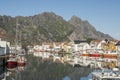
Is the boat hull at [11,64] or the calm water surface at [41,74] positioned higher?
the boat hull at [11,64]

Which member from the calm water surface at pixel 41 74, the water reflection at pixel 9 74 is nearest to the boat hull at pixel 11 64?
the calm water surface at pixel 41 74

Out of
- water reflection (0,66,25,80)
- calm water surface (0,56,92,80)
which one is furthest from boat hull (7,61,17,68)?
water reflection (0,66,25,80)

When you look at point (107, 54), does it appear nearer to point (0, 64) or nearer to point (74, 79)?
point (0, 64)

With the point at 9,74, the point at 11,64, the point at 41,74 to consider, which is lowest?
the point at 41,74

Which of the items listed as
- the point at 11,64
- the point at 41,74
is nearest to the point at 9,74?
the point at 41,74

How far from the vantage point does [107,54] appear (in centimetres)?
17812

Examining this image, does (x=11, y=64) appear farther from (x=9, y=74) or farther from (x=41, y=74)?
(x=9, y=74)

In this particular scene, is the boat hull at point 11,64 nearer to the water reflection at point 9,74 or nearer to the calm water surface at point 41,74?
the calm water surface at point 41,74

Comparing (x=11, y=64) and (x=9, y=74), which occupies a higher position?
(x=11, y=64)

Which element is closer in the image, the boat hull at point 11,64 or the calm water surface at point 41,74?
the calm water surface at point 41,74

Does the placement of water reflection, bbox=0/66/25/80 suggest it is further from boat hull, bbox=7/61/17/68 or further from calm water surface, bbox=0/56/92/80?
boat hull, bbox=7/61/17/68

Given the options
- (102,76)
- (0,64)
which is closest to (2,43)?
(0,64)

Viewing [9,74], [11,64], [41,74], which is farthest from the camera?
[11,64]

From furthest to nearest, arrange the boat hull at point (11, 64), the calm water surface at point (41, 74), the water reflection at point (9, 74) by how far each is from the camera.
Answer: the boat hull at point (11, 64), the calm water surface at point (41, 74), the water reflection at point (9, 74)
